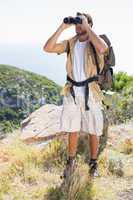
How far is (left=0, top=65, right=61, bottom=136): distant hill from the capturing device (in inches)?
3231

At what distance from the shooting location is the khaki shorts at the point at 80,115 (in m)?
5.91

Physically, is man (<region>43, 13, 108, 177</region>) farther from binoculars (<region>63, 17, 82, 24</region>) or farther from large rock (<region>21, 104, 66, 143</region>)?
large rock (<region>21, 104, 66, 143</region>)

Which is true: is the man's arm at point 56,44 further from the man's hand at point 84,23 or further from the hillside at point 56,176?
the hillside at point 56,176

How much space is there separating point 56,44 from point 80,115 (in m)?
0.76

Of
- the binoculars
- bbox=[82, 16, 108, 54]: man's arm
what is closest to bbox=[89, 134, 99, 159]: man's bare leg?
bbox=[82, 16, 108, 54]: man's arm

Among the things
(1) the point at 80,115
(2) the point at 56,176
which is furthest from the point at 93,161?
(1) the point at 80,115

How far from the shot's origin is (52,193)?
5547mm

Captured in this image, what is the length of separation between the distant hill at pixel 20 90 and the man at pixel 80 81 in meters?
71.6

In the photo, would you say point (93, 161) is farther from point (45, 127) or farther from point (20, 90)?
point (20, 90)

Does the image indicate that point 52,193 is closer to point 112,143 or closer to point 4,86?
point 112,143

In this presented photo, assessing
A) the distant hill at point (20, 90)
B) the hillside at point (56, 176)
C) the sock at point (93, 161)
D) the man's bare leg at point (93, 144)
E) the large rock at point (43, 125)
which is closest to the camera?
the hillside at point (56, 176)

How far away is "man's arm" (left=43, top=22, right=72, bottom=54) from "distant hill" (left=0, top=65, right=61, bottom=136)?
235 ft

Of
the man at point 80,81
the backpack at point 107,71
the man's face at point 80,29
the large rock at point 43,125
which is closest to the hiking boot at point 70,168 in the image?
the man at point 80,81

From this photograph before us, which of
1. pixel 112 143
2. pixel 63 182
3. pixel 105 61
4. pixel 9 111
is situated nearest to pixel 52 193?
pixel 63 182
